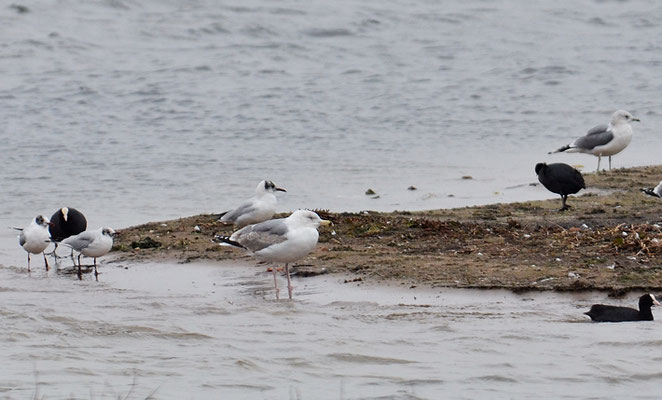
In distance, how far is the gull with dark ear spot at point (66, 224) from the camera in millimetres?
13094

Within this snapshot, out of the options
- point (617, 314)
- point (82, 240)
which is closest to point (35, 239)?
point (82, 240)

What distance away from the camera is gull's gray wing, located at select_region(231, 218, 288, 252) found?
411 inches

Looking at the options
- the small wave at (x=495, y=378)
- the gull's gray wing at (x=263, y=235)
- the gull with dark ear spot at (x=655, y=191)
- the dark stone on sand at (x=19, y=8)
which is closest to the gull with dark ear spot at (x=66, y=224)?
the gull's gray wing at (x=263, y=235)

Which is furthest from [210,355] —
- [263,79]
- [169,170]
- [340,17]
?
[340,17]

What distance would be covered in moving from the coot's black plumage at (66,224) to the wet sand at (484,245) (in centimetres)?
51

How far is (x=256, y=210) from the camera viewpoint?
12719 millimetres

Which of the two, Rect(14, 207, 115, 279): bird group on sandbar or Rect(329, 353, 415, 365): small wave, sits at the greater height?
Rect(14, 207, 115, 279): bird group on sandbar

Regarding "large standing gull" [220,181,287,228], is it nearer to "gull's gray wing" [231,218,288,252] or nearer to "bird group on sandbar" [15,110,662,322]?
"bird group on sandbar" [15,110,662,322]

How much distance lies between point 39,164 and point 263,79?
8.18 metres

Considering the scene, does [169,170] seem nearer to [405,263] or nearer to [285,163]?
[285,163]

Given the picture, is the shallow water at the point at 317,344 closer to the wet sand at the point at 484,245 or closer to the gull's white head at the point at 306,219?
the wet sand at the point at 484,245

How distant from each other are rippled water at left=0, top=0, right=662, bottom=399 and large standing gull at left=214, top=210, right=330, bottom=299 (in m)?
0.34

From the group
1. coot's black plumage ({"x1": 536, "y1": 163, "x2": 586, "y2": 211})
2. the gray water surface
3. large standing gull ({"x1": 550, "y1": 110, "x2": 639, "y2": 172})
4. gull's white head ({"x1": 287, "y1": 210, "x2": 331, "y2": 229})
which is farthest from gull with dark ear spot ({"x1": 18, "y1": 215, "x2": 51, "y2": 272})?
large standing gull ({"x1": 550, "y1": 110, "x2": 639, "y2": 172})

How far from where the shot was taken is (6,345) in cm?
874
